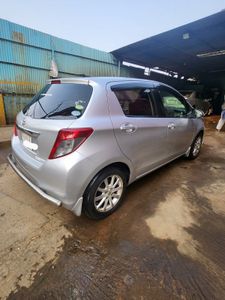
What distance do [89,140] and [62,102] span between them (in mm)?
593

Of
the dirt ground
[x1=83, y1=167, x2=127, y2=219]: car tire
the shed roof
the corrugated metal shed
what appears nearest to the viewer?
the dirt ground

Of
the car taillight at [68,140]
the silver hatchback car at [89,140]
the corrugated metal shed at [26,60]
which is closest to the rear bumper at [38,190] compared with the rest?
the silver hatchback car at [89,140]

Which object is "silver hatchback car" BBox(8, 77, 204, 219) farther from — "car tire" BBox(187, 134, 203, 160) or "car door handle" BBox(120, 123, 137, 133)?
"car tire" BBox(187, 134, 203, 160)

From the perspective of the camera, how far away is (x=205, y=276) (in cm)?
160

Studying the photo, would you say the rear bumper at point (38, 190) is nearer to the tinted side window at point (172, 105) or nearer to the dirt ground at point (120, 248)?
the dirt ground at point (120, 248)

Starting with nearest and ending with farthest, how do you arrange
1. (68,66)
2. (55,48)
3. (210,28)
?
(210,28)
(55,48)
(68,66)

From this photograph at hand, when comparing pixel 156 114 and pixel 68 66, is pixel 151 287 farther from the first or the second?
pixel 68 66

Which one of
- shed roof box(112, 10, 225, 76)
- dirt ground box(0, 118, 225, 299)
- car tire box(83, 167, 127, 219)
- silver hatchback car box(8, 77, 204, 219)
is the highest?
shed roof box(112, 10, 225, 76)

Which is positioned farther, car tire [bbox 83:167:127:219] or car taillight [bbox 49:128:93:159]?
car tire [bbox 83:167:127:219]

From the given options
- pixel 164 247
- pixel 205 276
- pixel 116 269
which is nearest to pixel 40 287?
pixel 116 269

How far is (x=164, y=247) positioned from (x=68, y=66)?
9359mm

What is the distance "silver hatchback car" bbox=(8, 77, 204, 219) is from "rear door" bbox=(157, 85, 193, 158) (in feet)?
0.65

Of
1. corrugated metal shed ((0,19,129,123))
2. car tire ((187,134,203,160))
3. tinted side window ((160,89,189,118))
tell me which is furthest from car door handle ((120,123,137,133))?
corrugated metal shed ((0,19,129,123))

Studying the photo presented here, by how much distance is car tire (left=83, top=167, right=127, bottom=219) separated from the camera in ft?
6.44
